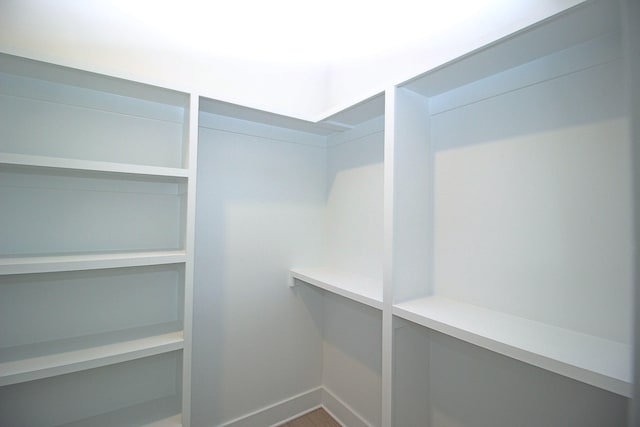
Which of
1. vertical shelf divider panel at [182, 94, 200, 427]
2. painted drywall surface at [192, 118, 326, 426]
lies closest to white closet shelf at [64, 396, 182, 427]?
vertical shelf divider panel at [182, 94, 200, 427]

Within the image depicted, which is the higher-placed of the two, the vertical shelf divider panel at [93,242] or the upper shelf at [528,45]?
the upper shelf at [528,45]

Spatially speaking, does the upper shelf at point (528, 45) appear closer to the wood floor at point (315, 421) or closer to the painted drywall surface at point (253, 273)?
the painted drywall surface at point (253, 273)

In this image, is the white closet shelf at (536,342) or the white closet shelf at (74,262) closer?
the white closet shelf at (536,342)

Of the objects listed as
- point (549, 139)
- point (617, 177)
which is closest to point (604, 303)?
point (617, 177)

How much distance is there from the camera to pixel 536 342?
0.84 metres

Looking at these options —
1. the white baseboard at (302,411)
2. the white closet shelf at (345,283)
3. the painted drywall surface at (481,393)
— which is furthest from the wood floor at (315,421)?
the white closet shelf at (345,283)

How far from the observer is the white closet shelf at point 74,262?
3.23 feet

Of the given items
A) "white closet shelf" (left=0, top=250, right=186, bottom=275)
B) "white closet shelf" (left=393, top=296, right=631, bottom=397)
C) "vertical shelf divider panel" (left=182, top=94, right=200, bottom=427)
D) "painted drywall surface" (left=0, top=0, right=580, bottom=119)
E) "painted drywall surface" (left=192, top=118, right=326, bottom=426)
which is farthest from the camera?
"painted drywall surface" (left=192, top=118, right=326, bottom=426)

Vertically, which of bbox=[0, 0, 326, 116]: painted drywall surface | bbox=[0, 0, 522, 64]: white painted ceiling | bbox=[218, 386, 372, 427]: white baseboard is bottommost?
bbox=[218, 386, 372, 427]: white baseboard

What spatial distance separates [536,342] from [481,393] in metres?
0.50

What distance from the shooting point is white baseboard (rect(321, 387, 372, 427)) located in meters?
1.72

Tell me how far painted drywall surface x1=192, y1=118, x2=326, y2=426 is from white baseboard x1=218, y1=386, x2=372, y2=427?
0.12 ft

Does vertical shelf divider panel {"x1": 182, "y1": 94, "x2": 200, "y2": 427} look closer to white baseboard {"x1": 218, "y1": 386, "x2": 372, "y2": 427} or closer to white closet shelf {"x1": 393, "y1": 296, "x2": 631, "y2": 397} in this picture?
white baseboard {"x1": 218, "y1": 386, "x2": 372, "y2": 427}

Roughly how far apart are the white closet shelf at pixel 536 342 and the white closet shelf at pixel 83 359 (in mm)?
1034
